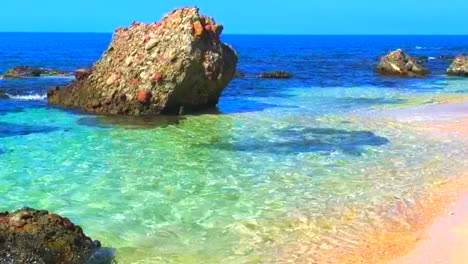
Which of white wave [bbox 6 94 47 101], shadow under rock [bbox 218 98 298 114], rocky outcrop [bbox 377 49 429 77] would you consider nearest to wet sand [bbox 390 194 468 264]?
shadow under rock [bbox 218 98 298 114]

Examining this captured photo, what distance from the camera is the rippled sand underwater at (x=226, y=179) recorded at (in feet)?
24.8

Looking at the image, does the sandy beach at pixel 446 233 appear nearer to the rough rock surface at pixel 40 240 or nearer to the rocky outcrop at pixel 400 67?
the rough rock surface at pixel 40 240

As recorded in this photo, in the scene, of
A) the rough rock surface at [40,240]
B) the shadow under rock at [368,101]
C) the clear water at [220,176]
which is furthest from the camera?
the shadow under rock at [368,101]

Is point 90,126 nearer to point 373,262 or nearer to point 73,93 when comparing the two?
point 73,93

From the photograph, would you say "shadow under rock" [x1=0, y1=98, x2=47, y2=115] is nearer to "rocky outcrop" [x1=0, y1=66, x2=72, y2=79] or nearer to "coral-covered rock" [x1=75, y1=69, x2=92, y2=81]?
"coral-covered rock" [x1=75, y1=69, x2=92, y2=81]

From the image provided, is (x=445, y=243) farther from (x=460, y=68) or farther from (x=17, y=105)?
(x=460, y=68)

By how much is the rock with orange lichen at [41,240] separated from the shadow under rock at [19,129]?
9.57 m

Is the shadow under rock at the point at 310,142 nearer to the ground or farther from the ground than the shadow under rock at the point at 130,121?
farther from the ground

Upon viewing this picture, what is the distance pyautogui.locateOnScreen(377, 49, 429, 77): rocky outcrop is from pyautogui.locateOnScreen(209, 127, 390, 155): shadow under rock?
25910 millimetres

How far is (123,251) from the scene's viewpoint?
707cm

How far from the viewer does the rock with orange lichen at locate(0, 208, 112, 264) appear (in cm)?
564

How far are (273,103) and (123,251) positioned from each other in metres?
16.4

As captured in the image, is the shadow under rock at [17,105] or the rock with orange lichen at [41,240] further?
the shadow under rock at [17,105]

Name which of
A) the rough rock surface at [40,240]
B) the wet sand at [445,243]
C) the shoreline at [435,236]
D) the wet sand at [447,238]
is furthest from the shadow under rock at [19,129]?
the wet sand at [445,243]
